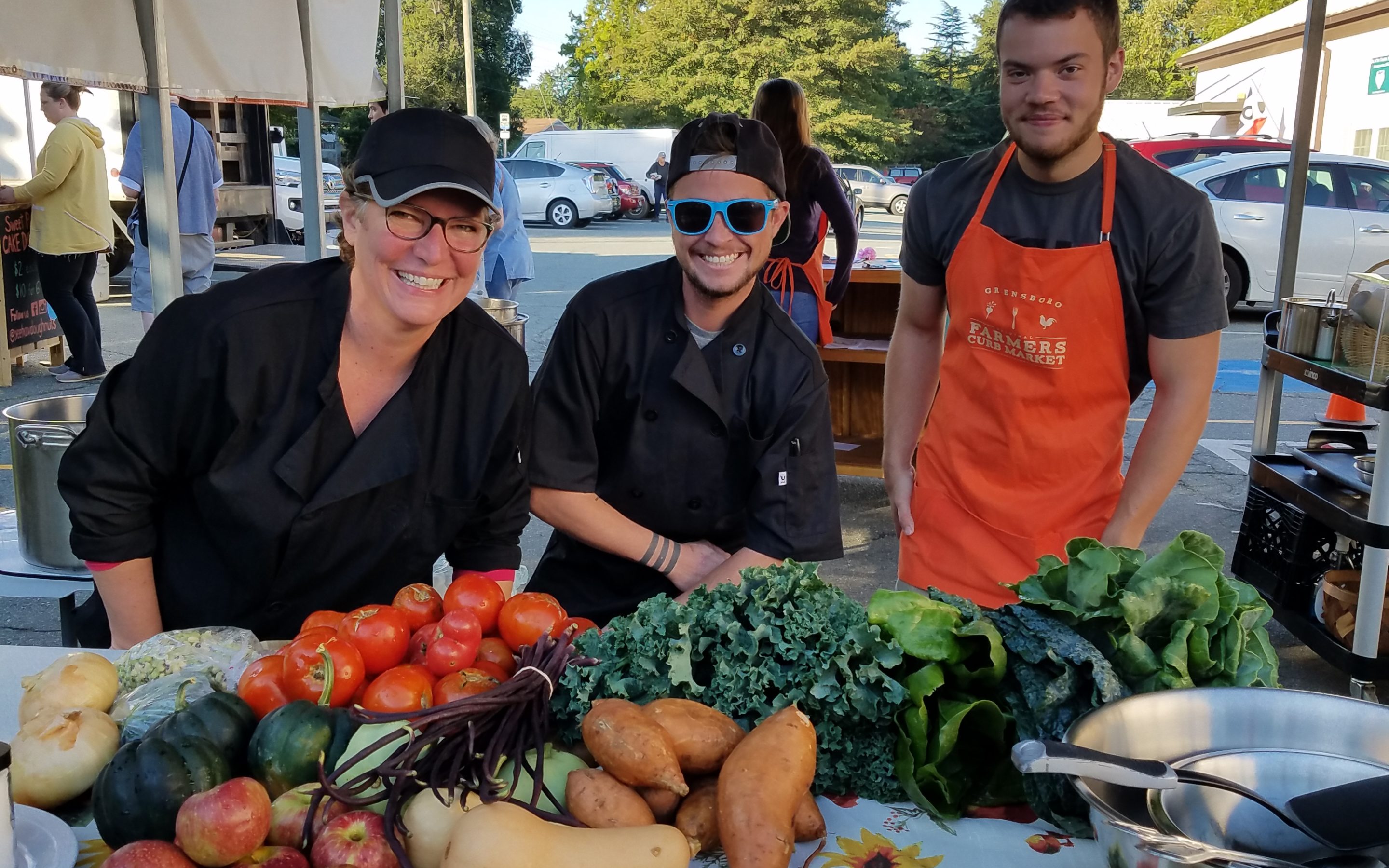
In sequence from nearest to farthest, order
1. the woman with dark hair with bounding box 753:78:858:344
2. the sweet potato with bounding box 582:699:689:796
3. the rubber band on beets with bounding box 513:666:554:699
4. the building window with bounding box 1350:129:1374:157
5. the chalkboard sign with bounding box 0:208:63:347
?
1. the sweet potato with bounding box 582:699:689:796
2. the rubber band on beets with bounding box 513:666:554:699
3. the woman with dark hair with bounding box 753:78:858:344
4. the chalkboard sign with bounding box 0:208:63:347
5. the building window with bounding box 1350:129:1374:157

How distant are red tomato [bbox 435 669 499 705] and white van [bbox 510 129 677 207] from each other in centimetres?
3270

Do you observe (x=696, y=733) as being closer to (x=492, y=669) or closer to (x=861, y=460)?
(x=492, y=669)

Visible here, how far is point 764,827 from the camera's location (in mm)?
1369

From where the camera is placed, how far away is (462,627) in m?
1.87

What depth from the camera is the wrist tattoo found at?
2.73m

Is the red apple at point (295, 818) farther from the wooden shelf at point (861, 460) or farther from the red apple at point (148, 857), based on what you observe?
the wooden shelf at point (861, 460)

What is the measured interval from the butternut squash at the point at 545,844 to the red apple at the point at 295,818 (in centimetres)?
19

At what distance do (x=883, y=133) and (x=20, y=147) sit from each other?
139 ft

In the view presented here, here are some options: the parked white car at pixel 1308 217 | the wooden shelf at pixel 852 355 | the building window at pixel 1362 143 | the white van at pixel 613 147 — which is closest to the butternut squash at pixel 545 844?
the wooden shelf at pixel 852 355

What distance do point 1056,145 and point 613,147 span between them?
3269 centimetres

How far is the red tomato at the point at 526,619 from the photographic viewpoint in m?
1.92

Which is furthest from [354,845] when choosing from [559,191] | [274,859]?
[559,191]

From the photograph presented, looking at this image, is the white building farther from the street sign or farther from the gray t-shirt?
the gray t-shirt

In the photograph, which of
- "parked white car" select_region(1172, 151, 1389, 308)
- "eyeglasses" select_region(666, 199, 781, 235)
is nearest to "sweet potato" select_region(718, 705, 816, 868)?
"eyeglasses" select_region(666, 199, 781, 235)
